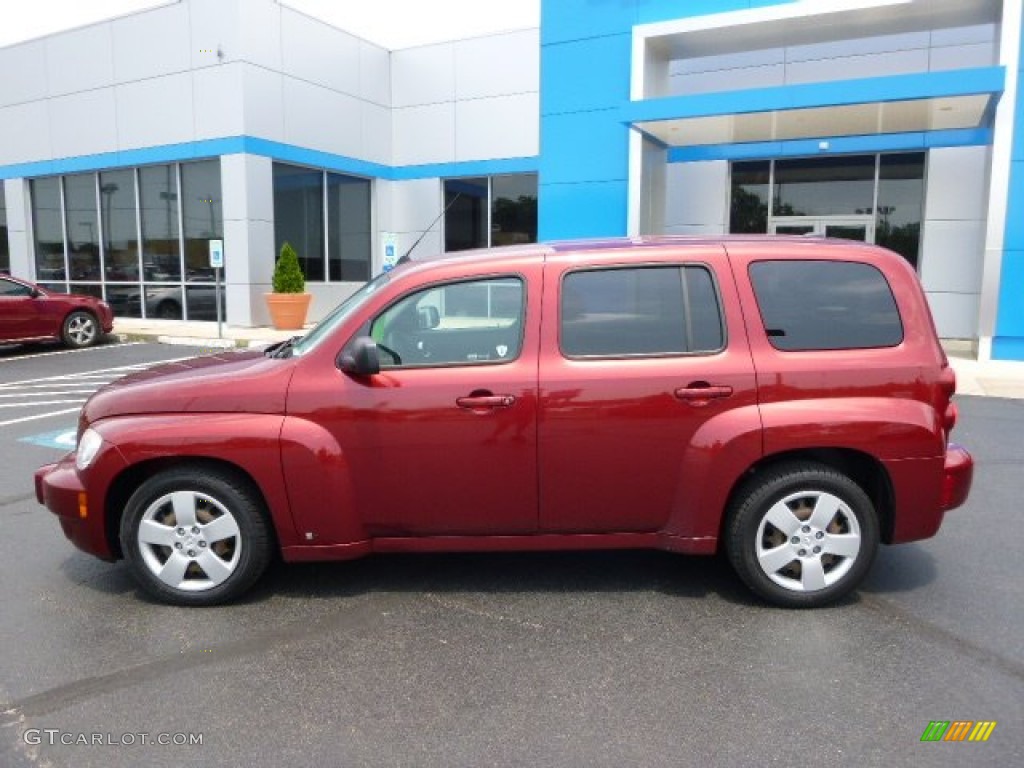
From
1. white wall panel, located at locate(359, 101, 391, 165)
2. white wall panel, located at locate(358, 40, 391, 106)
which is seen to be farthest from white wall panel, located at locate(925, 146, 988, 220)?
white wall panel, located at locate(358, 40, 391, 106)

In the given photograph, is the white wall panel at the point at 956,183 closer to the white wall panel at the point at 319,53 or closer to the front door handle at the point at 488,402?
the white wall panel at the point at 319,53

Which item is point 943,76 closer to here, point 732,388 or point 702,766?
point 732,388

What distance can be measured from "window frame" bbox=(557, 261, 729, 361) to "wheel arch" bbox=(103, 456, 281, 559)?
5.37 ft

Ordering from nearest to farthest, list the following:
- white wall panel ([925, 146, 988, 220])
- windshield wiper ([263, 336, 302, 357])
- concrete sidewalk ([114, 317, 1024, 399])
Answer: windshield wiper ([263, 336, 302, 357])
concrete sidewalk ([114, 317, 1024, 399])
white wall panel ([925, 146, 988, 220])

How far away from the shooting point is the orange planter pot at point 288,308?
698 inches

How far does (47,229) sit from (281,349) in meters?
21.3

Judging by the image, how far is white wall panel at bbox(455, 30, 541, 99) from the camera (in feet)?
65.6

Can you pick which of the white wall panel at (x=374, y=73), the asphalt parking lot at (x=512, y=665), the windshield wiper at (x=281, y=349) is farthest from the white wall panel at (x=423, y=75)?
the asphalt parking lot at (x=512, y=665)

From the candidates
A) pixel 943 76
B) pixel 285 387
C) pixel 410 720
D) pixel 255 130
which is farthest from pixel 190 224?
pixel 410 720

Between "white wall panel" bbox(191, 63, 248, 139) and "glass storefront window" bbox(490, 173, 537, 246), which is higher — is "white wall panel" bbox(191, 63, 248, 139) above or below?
above

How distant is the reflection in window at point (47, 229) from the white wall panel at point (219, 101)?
5.94 meters

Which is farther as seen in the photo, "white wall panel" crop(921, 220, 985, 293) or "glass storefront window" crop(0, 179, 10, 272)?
"glass storefront window" crop(0, 179, 10, 272)

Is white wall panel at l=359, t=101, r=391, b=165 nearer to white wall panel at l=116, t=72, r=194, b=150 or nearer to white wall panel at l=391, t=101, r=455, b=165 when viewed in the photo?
white wall panel at l=391, t=101, r=455, b=165

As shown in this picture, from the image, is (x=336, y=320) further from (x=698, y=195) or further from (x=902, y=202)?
(x=902, y=202)
